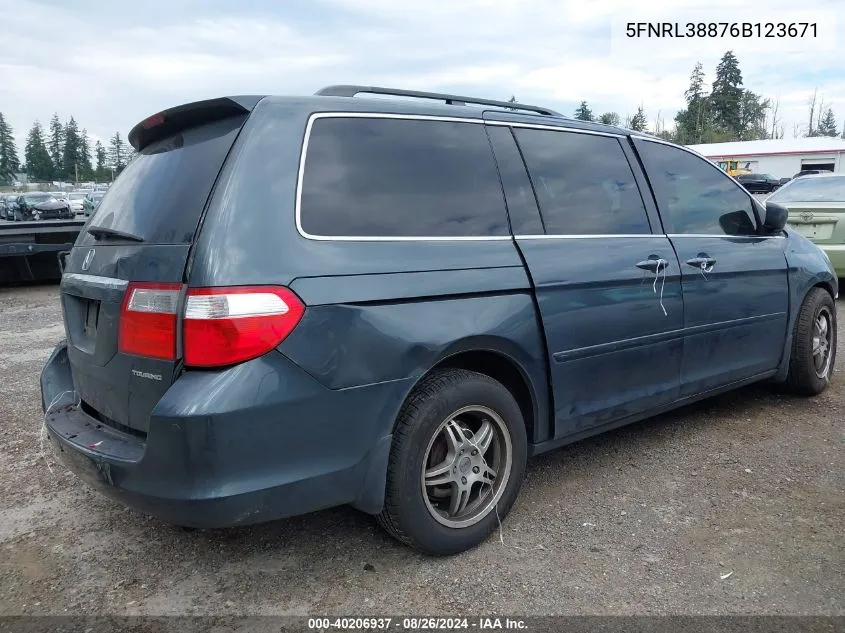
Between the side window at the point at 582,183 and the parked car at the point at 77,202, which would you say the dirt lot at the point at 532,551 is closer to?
the side window at the point at 582,183

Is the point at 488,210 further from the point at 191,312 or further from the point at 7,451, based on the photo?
the point at 7,451

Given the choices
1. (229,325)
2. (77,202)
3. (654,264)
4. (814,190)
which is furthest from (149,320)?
(77,202)

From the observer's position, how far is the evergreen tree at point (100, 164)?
310ft

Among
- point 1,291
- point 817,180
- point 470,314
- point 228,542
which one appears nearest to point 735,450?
point 470,314

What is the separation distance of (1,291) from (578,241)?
421 inches

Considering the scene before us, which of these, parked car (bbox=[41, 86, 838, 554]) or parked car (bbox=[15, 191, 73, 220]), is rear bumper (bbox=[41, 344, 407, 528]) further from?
parked car (bbox=[15, 191, 73, 220])

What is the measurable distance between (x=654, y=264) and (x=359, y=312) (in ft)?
6.02

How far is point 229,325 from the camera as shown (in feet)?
7.08

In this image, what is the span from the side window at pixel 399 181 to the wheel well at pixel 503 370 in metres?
0.51

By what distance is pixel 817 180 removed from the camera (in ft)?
30.4

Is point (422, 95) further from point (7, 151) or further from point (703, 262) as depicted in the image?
point (7, 151)

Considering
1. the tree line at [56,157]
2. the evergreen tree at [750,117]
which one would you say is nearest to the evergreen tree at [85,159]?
the tree line at [56,157]

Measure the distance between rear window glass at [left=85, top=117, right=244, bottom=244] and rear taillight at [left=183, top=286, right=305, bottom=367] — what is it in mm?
266

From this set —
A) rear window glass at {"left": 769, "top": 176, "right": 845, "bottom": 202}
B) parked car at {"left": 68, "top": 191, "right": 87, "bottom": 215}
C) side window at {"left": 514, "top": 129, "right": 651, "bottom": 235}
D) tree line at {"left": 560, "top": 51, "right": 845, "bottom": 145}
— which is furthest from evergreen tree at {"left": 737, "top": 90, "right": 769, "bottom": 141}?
side window at {"left": 514, "top": 129, "right": 651, "bottom": 235}
